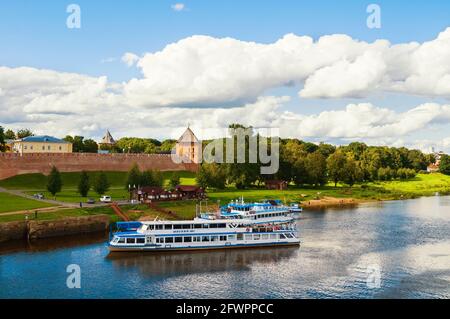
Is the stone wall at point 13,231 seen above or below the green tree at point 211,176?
below

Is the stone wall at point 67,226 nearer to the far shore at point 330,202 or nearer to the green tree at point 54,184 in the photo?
the green tree at point 54,184

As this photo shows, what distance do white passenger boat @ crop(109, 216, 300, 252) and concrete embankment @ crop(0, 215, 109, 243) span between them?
7975 mm

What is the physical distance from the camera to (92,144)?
176 m

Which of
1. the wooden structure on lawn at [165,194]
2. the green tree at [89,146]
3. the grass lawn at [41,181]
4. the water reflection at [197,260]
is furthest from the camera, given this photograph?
the green tree at [89,146]

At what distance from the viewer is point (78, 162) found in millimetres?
126250

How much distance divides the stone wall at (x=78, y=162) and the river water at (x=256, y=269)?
55948 mm

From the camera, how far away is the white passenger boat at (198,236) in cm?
5831

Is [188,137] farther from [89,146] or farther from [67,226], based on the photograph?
[67,226]

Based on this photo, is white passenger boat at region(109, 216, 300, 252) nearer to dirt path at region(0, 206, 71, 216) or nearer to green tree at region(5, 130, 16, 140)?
dirt path at region(0, 206, 71, 216)

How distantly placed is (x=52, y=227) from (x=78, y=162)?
207ft

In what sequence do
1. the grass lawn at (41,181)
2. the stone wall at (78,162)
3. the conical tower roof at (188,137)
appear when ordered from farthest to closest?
the conical tower roof at (188,137)
the stone wall at (78,162)
the grass lawn at (41,181)

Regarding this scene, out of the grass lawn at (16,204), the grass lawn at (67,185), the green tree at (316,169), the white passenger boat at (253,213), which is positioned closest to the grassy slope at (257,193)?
the grass lawn at (67,185)
